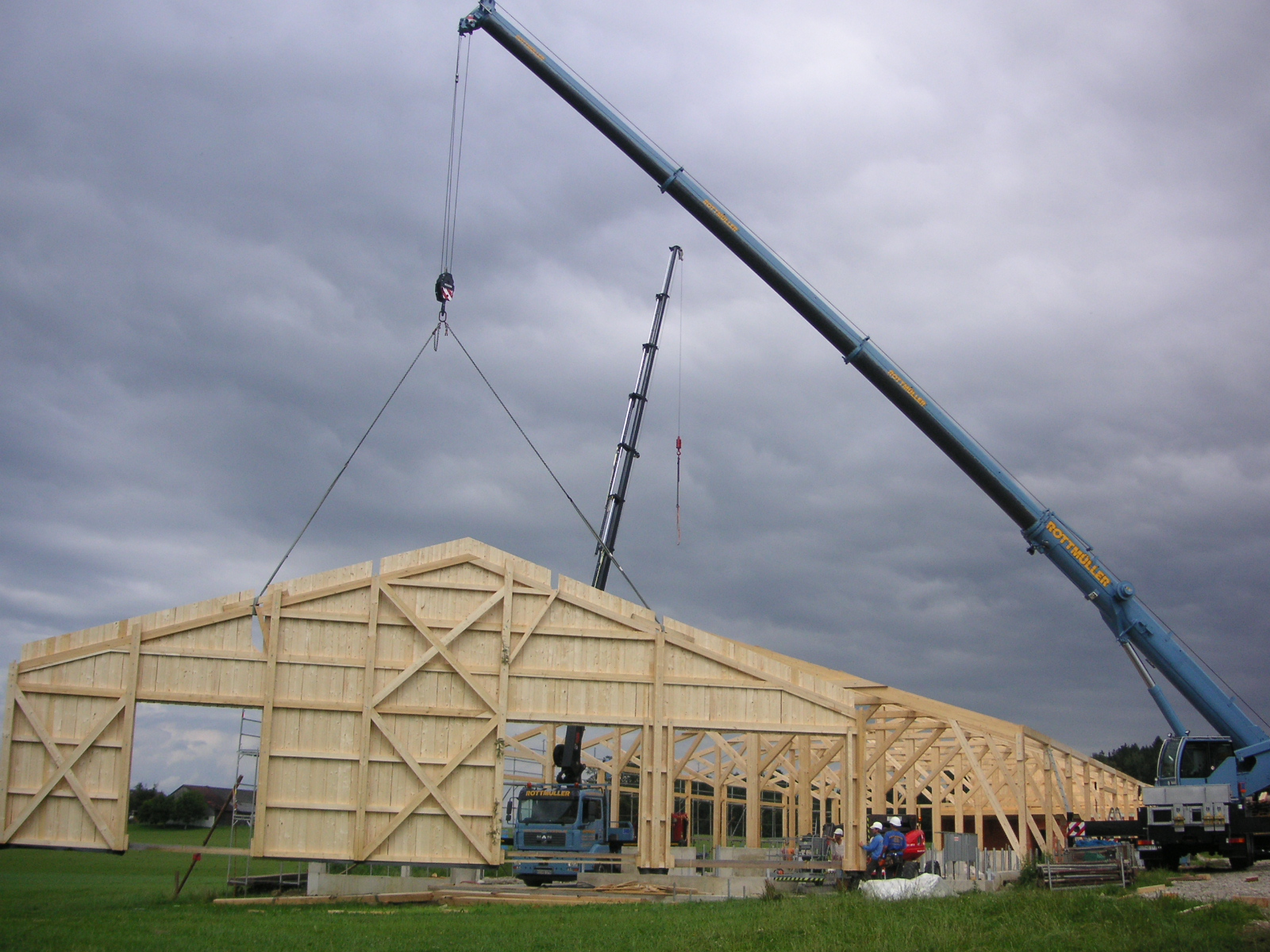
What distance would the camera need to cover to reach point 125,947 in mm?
13805

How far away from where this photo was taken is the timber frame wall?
2108 cm

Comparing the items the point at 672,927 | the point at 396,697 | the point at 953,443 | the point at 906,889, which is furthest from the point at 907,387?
the point at 672,927

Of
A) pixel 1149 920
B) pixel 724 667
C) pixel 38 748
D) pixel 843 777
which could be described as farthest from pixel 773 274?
pixel 38 748

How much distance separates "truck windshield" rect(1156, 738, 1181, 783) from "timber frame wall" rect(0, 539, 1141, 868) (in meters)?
4.71

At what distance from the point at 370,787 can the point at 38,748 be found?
6.34 metres

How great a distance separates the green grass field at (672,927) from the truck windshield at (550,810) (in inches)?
313

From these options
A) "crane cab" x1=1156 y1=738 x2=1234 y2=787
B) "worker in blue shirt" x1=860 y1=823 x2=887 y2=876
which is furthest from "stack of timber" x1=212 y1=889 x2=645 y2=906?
"crane cab" x1=1156 y1=738 x2=1234 y2=787

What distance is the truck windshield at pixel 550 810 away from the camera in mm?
26984

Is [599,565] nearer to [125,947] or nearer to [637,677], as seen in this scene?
[637,677]

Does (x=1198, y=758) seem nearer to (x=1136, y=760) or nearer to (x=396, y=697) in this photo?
(x=396, y=697)

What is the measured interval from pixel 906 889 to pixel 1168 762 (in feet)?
36.0

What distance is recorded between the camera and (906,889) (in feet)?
58.6

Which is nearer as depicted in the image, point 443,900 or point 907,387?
point 443,900

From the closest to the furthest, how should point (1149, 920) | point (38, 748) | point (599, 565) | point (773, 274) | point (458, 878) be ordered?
point (1149, 920) < point (38, 748) < point (458, 878) < point (773, 274) < point (599, 565)
